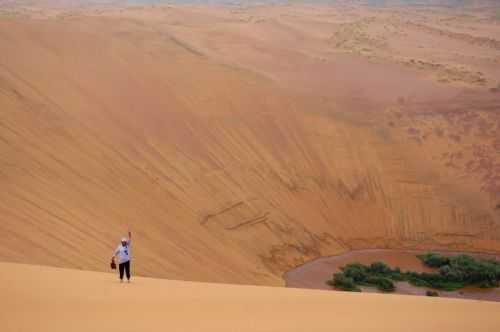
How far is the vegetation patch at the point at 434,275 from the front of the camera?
61.4 ft

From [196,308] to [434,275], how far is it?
1338 centimetres

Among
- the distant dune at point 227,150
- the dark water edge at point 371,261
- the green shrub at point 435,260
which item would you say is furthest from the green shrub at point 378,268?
the green shrub at point 435,260

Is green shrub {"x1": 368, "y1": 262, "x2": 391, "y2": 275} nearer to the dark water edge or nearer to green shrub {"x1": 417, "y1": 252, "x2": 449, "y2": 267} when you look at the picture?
the dark water edge

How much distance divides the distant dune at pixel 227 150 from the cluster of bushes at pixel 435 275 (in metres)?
1.70

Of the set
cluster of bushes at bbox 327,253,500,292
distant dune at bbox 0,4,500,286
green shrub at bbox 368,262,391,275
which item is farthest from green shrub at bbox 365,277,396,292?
distant dune at bbox 0,4,500,286

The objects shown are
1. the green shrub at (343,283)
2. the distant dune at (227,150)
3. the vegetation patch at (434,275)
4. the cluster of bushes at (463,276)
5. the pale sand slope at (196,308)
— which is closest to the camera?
the pale sand slope at (196,308)

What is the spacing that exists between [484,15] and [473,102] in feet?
117

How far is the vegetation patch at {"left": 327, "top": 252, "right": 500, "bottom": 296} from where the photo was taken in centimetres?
1870

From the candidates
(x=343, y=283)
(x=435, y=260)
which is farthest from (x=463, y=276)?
(x=343, y=283)

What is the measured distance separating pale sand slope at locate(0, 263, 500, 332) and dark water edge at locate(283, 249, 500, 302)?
8019mm

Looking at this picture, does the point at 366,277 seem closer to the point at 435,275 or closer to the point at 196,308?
the point at 435,275

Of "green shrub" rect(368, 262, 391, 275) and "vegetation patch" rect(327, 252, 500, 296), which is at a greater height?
"green shrub" rect(368, 262, 391, 275)

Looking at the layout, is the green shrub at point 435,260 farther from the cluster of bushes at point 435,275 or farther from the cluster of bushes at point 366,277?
the cluster of bushes at point 366,277

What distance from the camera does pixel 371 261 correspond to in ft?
67.2
